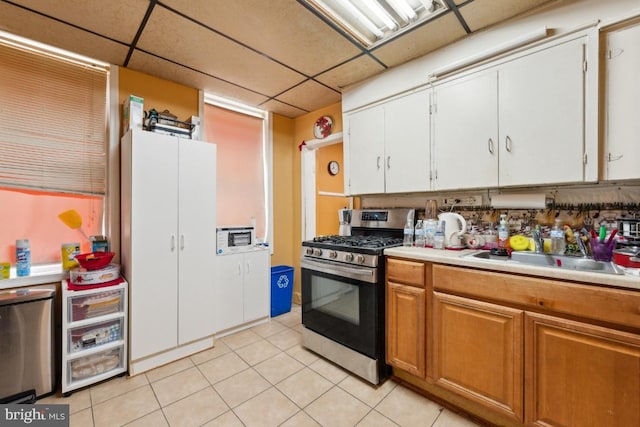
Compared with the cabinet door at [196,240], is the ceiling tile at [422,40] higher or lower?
higher

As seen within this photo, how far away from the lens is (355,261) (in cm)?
198

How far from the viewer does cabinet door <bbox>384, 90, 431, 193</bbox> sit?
216 cm

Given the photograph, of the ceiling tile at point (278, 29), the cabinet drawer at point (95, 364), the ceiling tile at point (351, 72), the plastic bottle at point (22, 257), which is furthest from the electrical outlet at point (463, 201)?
the plastic bottle at point (22, 257)

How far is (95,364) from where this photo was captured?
1951mm

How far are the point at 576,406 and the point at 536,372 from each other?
0.57 ft

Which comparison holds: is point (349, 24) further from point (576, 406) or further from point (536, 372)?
point (576, 406)

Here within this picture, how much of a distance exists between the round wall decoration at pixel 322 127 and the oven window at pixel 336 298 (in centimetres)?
175

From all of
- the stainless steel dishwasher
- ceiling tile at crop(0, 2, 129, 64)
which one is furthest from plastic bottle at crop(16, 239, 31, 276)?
ceiling tile at crop(0, 2, 129, 64)

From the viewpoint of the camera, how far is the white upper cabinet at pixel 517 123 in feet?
5.02

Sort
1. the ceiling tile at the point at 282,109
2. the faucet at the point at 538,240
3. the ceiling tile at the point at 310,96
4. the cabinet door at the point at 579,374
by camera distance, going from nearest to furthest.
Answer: the cabinet door at the point at 579,374 → the faucet at the point at 538,240 → the ceiling tile at the point at 310,96 → the ceiling tile at the point at 282,109

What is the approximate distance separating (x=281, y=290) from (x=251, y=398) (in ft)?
4.91

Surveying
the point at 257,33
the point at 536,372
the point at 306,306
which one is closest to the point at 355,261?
the point at 306,306

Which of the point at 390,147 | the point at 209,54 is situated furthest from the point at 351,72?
the point at 209,54

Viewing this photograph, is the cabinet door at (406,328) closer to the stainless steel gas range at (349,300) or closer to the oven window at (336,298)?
the stainless steel gas range at (349,300)
